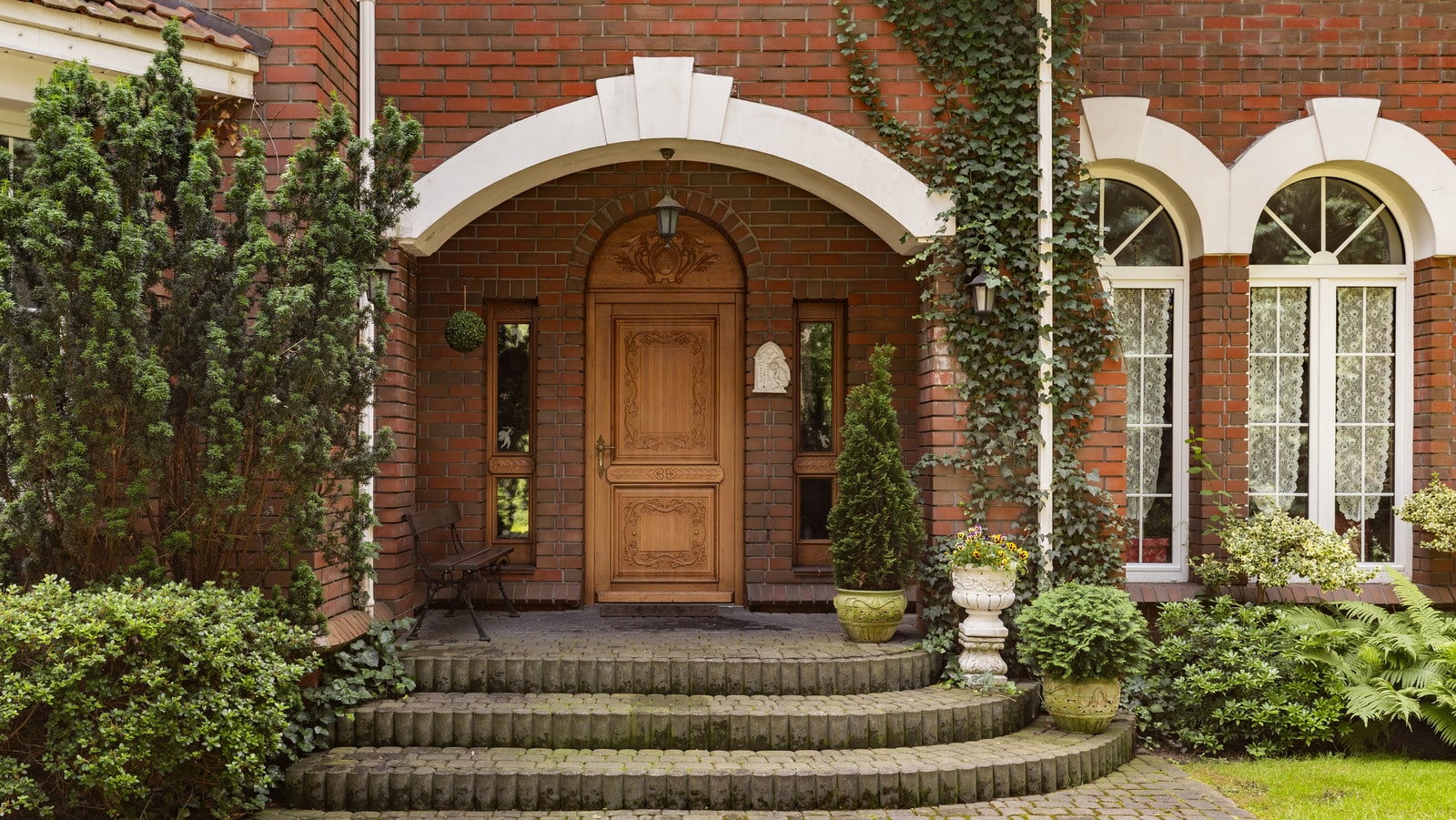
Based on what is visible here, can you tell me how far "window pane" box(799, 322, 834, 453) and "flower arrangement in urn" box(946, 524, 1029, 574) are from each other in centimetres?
173

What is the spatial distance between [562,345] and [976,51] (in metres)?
3.24

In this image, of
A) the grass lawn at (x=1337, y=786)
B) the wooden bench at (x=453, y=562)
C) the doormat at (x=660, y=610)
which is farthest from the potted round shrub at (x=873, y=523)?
the wooden bench at (x=453, y=562)

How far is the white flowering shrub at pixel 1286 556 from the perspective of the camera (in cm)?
591

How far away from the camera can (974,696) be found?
5266mm

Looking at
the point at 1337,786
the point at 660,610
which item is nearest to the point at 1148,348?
the point at 1337,786

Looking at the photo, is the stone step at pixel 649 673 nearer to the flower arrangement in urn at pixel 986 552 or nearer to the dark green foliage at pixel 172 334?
the flower arrangement in urn at pixel 986 552

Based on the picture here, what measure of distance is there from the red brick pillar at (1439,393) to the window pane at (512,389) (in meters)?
5.95

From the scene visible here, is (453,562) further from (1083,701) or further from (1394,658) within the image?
(1394,658)

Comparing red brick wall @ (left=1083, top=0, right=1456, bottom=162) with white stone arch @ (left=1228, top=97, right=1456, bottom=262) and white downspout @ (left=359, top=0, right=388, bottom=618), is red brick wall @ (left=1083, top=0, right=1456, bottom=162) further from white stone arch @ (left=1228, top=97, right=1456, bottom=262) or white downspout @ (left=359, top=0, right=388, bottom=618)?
white downspout @ (left=359, top=0, right=388, bottom=618)

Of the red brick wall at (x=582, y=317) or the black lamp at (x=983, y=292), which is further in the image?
the red brick wall at (x=582, y=317)

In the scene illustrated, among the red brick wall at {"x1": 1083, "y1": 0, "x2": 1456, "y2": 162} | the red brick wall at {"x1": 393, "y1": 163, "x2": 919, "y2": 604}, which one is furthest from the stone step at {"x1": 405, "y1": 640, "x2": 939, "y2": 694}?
the red brick wall at {"x1": 1083, "y1": 0, "x2": 1456, "y2": 162}

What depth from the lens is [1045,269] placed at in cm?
572

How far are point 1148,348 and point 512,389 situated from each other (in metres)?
4.36

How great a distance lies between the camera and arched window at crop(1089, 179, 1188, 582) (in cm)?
670
